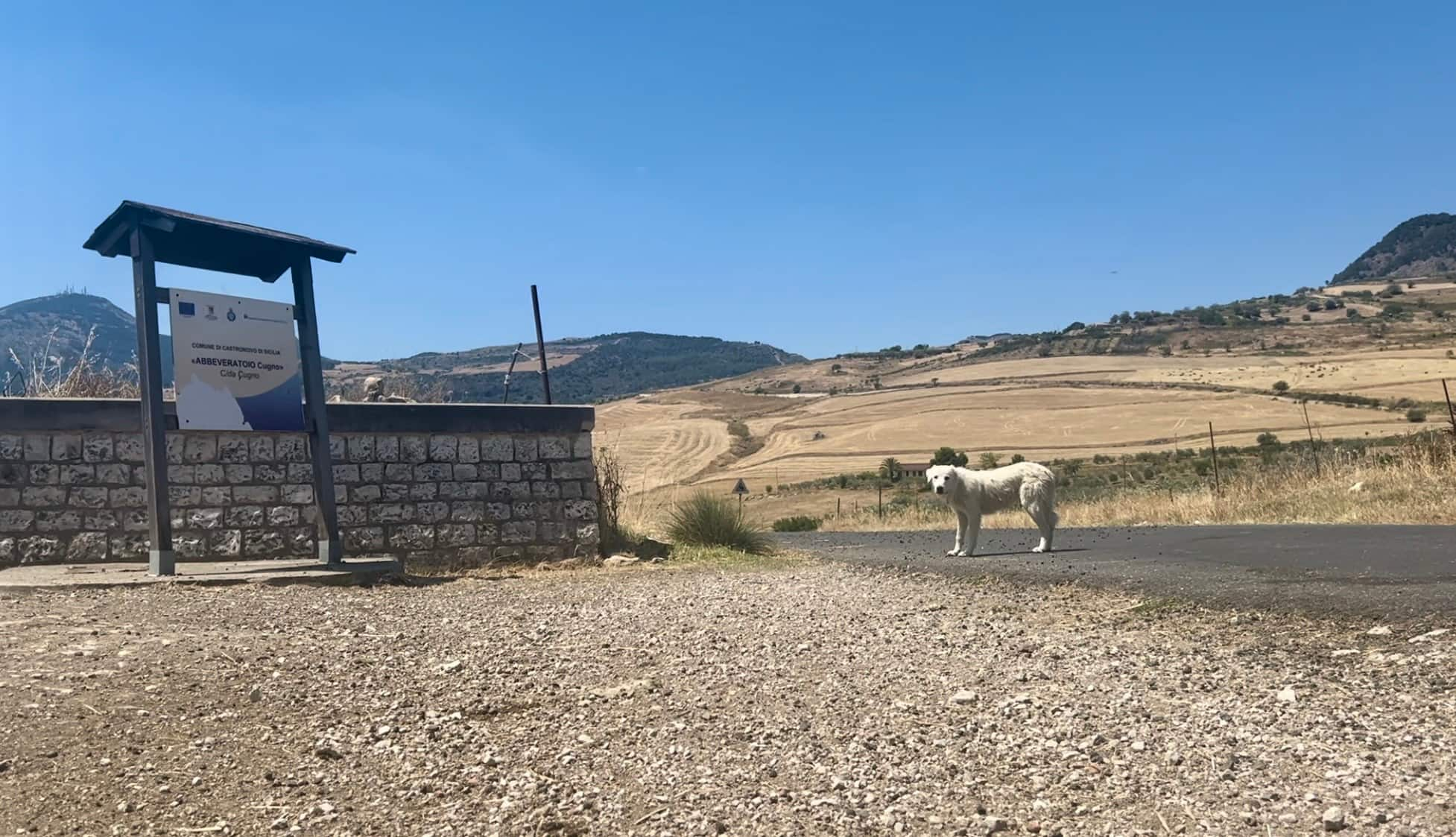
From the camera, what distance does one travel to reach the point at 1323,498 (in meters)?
18.0

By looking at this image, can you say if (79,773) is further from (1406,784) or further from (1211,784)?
(1406,784)

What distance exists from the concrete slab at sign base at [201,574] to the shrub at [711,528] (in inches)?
226

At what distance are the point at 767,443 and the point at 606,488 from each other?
161 ft

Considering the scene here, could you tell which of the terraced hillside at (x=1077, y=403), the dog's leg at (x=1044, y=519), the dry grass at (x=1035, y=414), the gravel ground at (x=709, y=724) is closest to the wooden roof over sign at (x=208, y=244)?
the gravel ground at (x=709, y=724)

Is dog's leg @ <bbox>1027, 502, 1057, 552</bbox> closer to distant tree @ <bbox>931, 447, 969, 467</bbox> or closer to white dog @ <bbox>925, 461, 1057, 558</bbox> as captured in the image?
white dog @ <bbox>925, 461, 1057, 558</bbox>

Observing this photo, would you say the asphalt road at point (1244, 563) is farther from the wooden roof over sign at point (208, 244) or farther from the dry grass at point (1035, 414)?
the dry grass at point (1035, 414)

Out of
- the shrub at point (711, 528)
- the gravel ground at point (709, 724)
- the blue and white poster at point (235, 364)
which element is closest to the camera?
the gravel ground at point (709, 724)

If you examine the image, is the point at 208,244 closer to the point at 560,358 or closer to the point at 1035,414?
the point at 1035,414

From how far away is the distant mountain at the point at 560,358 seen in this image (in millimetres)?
88688

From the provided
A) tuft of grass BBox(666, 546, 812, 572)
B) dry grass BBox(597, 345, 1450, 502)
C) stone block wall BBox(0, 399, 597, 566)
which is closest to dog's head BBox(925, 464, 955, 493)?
tuft of grass BBox(666, 546, 812, 572)

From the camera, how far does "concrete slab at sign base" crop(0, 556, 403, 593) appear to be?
331 inches

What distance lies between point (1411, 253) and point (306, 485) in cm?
16897

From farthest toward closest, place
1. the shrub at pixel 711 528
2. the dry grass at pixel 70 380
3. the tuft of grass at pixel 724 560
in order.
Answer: the shrub at pixel 711 528
the tuft of grass at pixel 724 560
the dry grass at pixel 70 380

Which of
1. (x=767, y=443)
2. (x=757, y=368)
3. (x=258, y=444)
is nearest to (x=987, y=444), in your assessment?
(x=767, y=443)
